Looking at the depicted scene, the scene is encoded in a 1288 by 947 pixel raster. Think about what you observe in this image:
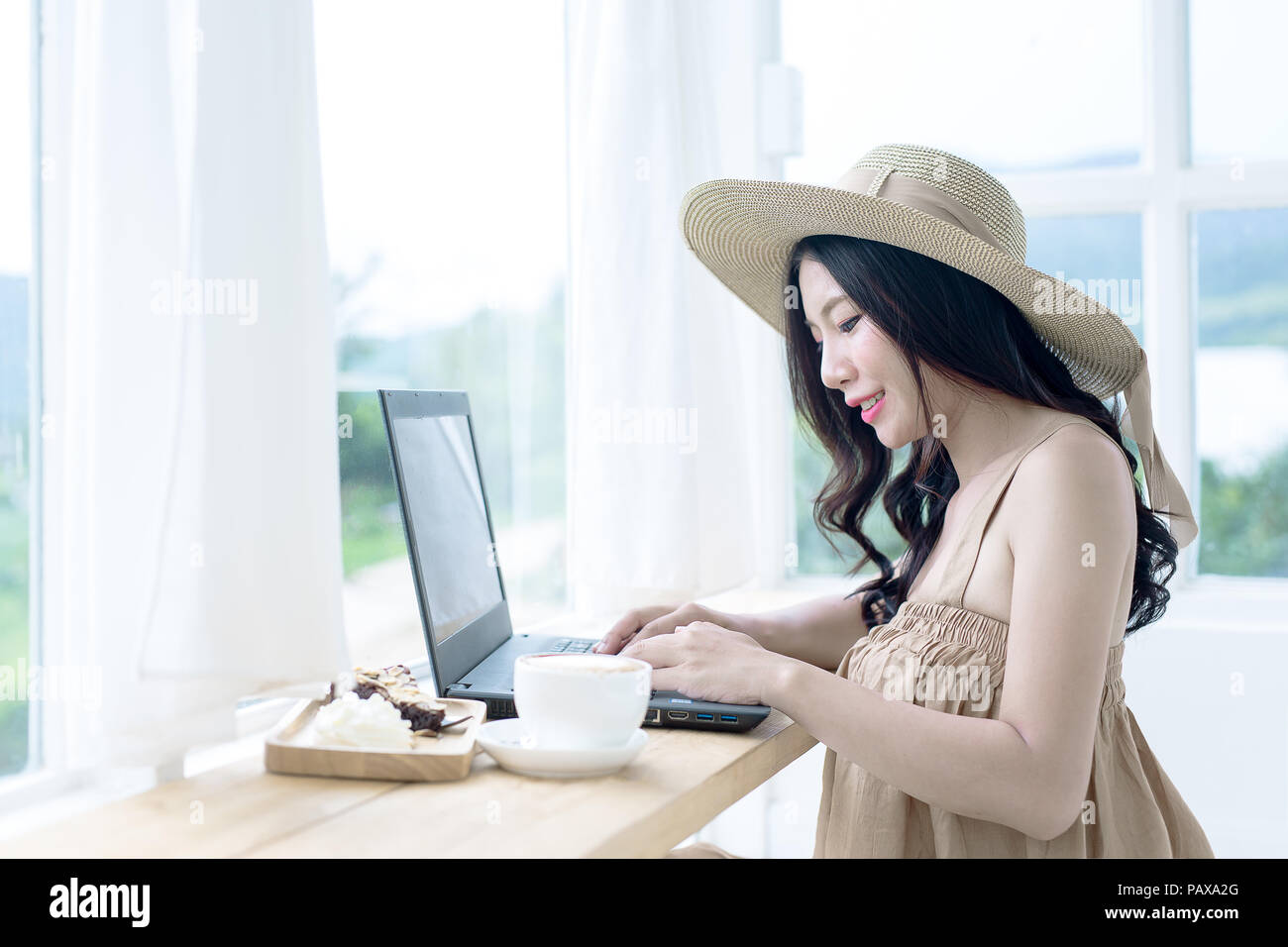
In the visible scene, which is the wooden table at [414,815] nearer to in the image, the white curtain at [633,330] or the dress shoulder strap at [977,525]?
the dress shoulder strap at [977,525]

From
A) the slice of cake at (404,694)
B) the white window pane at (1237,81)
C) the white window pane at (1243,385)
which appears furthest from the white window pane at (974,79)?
the slice of cake at (404,694)

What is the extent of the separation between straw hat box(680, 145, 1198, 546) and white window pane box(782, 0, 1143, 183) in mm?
972

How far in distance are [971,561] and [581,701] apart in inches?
17.9

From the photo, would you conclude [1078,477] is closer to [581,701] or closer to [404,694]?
[581,701]

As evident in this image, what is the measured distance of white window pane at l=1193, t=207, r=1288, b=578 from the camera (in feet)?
6.52

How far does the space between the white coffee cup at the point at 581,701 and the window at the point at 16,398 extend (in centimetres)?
47

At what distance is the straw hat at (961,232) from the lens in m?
1.12

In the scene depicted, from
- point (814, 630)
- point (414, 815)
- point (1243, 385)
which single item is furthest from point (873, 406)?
point (1243, 385)

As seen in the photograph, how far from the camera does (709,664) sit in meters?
1.06

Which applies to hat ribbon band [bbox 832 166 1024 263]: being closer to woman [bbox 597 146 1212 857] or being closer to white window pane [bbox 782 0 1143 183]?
woman [bbox 597 146 1212 857]
